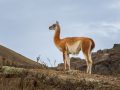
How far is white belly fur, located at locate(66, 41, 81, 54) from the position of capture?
26781 millimetres

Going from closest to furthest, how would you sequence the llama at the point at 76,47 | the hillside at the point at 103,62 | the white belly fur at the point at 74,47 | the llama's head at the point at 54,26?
the llama at the point at 76,47, the white belly fur at the point at 74,47, the llama's head at the point at 54,26, the hillside at the point at 103,62

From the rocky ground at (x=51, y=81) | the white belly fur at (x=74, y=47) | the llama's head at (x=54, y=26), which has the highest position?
the llama's head at (x=54, y=26)

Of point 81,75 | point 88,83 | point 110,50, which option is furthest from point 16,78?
point 110,50

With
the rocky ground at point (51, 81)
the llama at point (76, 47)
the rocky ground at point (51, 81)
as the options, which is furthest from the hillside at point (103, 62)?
the rocky ground at point (51, 81)

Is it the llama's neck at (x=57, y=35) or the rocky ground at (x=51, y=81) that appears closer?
the rocky ground at (x=51, y=81)

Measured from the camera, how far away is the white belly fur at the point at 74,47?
26781mm

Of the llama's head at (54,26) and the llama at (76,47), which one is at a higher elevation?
the llama's head at (54,26)

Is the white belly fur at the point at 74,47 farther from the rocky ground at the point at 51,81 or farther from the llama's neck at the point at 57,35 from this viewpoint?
the rocky ground at the point at 51,81

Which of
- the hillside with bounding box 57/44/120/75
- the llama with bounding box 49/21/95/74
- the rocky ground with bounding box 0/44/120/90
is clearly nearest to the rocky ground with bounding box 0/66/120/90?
the rocky ground with bounding box 0/44/120/90

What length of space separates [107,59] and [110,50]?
208 inches

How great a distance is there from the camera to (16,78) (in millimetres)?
20234

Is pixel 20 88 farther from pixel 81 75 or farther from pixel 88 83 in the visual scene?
pixel 81 75

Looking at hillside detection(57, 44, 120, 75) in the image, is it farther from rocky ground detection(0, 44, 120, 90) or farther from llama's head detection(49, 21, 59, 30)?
rocky ground detection(0, 44, 120, 90)

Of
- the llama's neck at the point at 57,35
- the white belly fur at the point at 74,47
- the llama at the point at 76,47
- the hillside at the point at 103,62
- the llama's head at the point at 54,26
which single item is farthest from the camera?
the hillside at the point at 103,62
